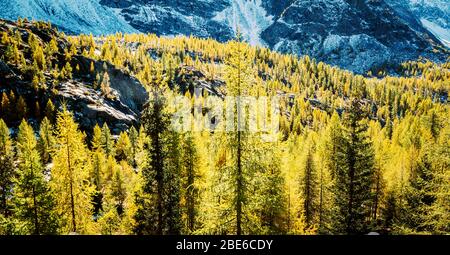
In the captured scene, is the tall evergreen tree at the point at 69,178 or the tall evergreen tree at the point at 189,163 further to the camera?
the tall evergreen tree at the point at 189,163

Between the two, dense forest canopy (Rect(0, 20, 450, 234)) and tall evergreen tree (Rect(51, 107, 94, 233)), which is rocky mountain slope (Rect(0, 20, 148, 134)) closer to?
dense forest canopy (Rect(0, 20, 450, 234))

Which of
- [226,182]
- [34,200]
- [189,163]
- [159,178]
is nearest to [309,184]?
[189,163]

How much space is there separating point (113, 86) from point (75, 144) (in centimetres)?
10056

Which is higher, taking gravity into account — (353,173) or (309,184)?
(353,173)

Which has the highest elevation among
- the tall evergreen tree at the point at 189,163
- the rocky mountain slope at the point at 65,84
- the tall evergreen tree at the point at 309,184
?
the rocky mountain slope at the point at 65,84

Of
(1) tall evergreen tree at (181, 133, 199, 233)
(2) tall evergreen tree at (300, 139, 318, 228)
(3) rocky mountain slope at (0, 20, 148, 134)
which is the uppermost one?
(3) rocky mountain slope at (0, 20, 148, 134)

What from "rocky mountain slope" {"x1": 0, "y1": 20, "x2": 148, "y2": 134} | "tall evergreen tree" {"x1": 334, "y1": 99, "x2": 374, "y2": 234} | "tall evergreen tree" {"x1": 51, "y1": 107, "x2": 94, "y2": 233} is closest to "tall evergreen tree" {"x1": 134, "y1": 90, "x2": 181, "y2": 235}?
"tall evergreen tree" {"x1": 51, "y1": 107, "x2": 94, "y2": 233}

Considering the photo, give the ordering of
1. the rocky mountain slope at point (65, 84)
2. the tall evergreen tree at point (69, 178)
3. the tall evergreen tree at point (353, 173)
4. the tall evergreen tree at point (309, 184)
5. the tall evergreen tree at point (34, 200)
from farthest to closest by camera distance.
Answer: the rocky mountain slope at point (65, 84), the tall evergreen tree at point (309, 184), the tall evergreen tree at point (353, 173), the tall evergreen tree at point (69, 178), the tall evergreen tree at point (34, 200)

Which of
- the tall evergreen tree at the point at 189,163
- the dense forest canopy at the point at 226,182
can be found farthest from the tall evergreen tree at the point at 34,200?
the tall evergreen tree at the point at 189,163

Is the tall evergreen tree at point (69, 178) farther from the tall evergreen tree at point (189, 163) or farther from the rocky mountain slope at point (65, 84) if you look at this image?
the rocky mountain slope at point (65, 84)

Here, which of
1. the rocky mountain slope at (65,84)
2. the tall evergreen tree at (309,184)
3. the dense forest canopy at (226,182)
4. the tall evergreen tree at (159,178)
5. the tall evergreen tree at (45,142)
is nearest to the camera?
the dense forest canopy at (226,182)

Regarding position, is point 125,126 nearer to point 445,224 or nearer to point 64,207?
point 64,207

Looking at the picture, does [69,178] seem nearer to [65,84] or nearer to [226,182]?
[226,182]
